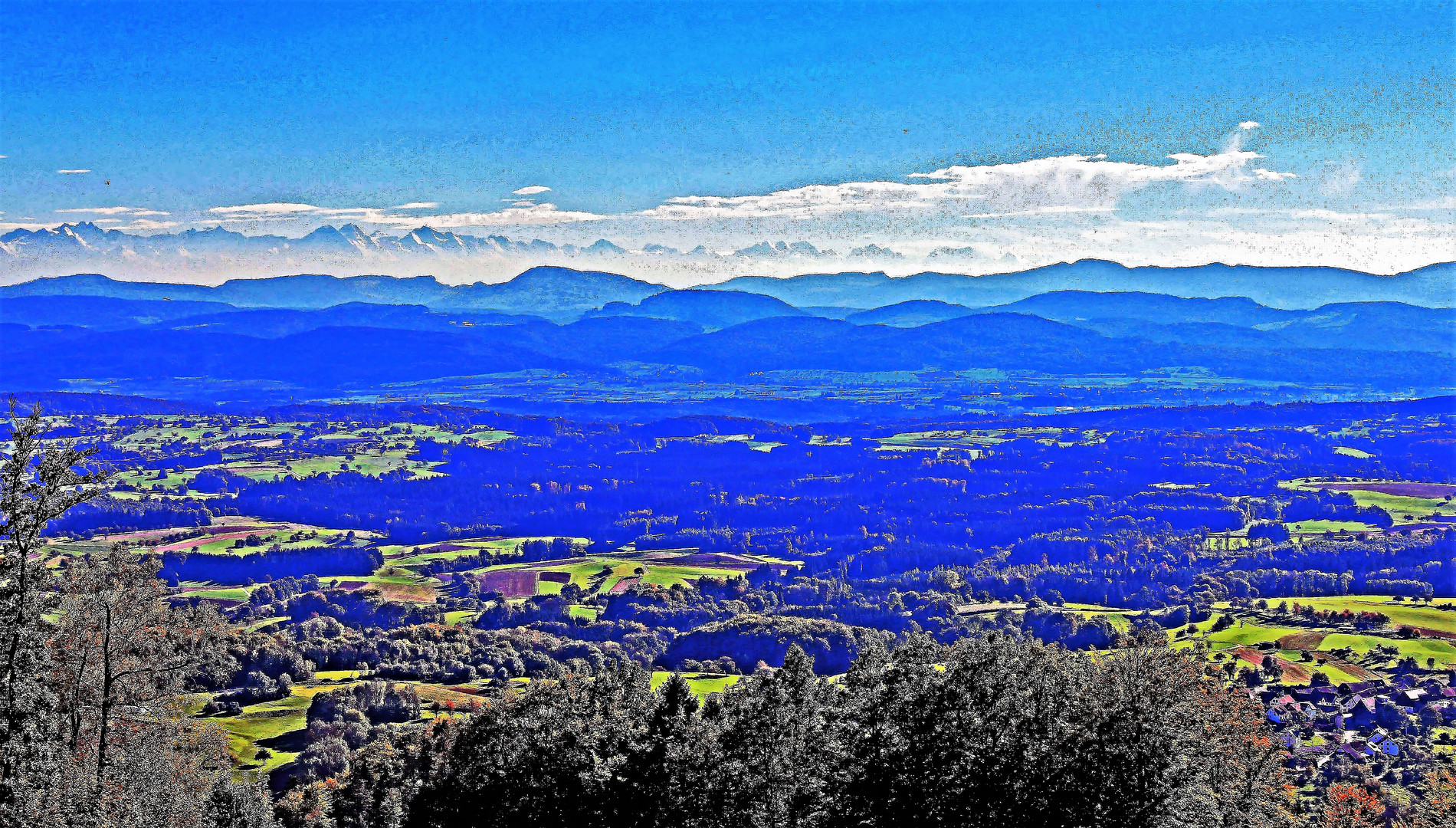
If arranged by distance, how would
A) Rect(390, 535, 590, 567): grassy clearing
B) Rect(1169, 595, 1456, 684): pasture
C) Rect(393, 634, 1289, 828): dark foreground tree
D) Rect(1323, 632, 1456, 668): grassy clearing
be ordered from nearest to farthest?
Rect(393, 634, 1289, 828): dark foreground tree, Rect(1169, 595, 1456, 684): pasture, Rect(1323, 632, 1456, 668): grassy clearing, Rect(390, 535, 590, 567): grassy clearing

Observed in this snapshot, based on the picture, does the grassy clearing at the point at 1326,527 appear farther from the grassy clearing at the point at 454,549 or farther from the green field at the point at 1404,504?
the grassy clearing at the point at 454,549

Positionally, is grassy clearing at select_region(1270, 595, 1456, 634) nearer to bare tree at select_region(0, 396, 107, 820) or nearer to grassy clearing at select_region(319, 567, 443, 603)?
grassy clearing at select_region(319, 567, 443, 603)

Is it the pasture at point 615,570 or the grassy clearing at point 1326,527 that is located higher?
the grassy clearing at point 1326,527

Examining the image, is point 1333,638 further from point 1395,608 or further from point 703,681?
point 703,681

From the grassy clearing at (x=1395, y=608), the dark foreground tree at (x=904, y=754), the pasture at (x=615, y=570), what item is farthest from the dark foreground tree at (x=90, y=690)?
the grassy clearing at (x=1395, y=608)

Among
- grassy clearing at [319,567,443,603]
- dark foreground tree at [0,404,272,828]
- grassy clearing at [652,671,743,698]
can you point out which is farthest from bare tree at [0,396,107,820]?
grassy clearing at [319,567,443,603]

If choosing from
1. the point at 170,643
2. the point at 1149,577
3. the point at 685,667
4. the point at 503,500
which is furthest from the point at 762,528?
the point at 170,643

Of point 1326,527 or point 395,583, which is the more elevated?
point 1326,527

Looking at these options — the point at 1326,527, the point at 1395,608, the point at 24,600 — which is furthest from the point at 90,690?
the point at 1326,527

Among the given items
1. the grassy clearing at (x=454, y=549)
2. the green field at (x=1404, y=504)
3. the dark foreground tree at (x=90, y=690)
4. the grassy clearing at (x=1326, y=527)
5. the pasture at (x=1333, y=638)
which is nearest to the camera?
the dark foreground tree at (x=90, y=690)

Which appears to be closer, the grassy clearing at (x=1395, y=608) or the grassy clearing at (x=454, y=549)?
the grassy clearing at (x=1395, y=608)

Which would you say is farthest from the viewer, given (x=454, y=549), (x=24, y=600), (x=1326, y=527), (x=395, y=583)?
(x=1326, y=527)

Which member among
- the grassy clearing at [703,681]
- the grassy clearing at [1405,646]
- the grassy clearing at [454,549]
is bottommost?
the grassy clearing at [454,549]

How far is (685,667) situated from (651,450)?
99.2m
